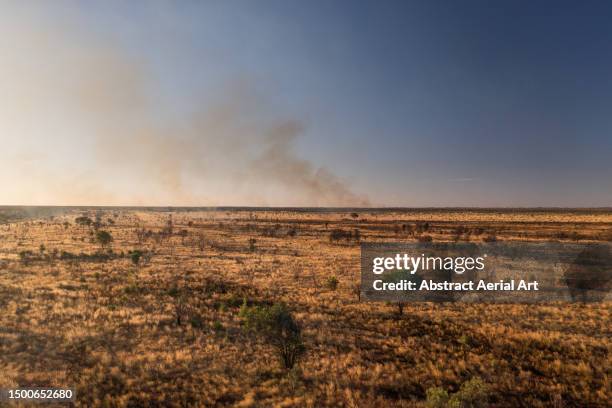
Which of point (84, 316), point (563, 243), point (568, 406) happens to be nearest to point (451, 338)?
point (568, 406)

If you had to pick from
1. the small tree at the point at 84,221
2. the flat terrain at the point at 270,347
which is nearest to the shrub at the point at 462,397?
the flat terrain at the point at 270,347

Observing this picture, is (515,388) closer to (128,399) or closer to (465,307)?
(465,307)

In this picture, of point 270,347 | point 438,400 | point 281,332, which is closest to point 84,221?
point 270,347

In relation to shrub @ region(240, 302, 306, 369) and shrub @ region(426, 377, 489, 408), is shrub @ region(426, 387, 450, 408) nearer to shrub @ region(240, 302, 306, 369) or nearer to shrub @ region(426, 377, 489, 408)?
shrub @ region(426, 377, 489, 408)

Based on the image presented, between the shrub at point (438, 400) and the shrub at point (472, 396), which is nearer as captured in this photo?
the shrub at point (438, 400)

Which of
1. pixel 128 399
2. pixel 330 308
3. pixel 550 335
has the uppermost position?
pixel 330 308

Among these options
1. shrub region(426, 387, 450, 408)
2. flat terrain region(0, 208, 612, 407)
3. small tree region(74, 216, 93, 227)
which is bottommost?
shrub region(426, 387, 450, 408)

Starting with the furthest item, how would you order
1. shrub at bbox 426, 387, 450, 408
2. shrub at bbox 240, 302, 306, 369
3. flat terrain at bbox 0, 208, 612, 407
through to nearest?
shrub at bbox 240, 302, 306, 369 < flat terrain at bbox 0, 208, 612, 407 < shrub at bbox 426, 387, 450, 408

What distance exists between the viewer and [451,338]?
612 inches

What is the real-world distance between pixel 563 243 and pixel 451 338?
40866 millimetres

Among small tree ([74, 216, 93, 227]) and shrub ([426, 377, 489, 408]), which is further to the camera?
small tree ([74, 216, 93, 227])

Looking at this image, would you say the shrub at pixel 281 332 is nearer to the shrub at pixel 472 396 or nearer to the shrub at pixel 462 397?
the shrub at pixel 462 397

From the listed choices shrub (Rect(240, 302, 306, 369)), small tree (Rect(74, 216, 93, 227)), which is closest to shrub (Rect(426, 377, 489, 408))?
shrub (Rect(240, 302, 306, 369))

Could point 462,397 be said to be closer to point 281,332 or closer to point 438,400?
point 438,400
